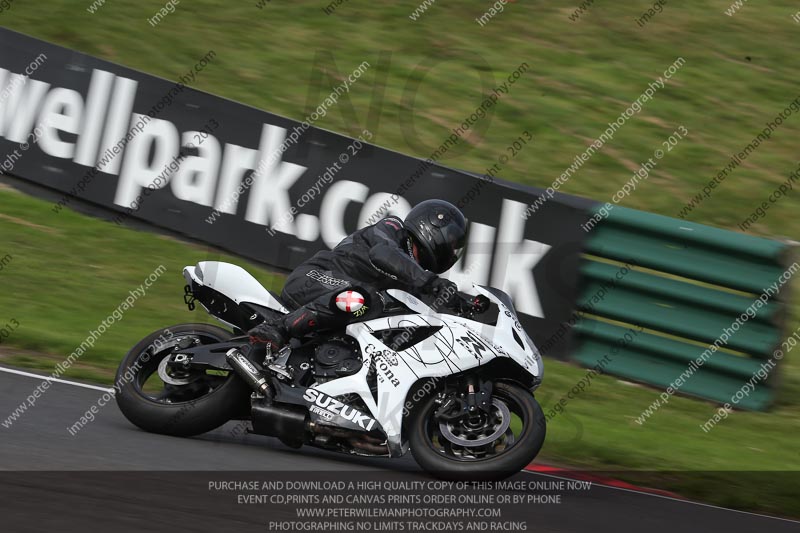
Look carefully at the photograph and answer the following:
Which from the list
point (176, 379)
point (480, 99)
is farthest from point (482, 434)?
point (480, 99)

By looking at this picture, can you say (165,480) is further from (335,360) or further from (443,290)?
(443,290)

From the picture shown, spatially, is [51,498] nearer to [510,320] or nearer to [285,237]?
[510,320]

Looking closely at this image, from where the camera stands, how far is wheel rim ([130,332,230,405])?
23.3 feet

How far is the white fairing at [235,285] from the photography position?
7.17m

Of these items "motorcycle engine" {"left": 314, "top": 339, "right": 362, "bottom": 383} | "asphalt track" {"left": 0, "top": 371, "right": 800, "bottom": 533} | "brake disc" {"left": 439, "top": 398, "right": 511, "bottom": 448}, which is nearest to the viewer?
"asphalt track" {"left": 0, "top": 371, "right": 800, "bottom": 533}

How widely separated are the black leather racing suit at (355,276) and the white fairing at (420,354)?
0.14 meters

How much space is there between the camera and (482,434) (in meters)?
6.48

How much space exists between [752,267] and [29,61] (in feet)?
26.3

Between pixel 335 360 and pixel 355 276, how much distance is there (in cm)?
56

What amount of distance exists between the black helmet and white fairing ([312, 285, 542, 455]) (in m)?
0.28

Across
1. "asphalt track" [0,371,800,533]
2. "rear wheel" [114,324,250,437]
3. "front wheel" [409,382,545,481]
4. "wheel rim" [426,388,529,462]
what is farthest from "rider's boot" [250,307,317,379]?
"wheel rim" [426,388,529,462]

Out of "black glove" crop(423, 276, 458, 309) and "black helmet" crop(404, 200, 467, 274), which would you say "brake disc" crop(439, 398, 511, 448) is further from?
"black helmet" crop(404, 200, 467, 274)

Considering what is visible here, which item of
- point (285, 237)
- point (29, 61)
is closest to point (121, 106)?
point (29, 61)

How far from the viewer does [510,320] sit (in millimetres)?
6758
